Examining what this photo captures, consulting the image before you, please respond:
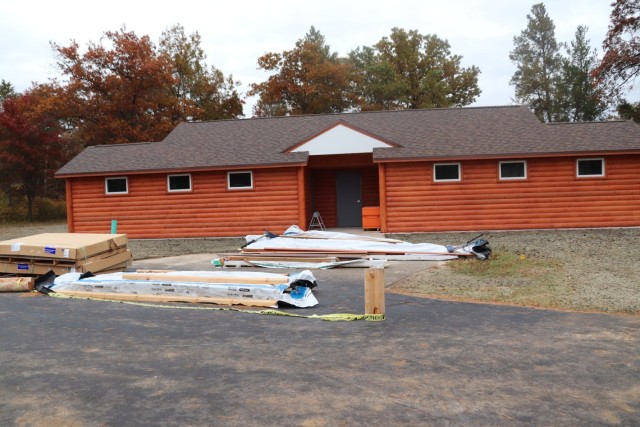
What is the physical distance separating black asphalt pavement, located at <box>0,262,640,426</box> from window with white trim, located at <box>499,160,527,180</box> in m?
11.4

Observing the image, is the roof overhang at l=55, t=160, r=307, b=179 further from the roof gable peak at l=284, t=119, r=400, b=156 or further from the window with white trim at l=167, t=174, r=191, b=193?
the roof gable peak at l=284, t=119, r=400, b=156

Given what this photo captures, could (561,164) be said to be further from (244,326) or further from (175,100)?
(175,100)

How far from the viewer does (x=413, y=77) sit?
42.2 meters

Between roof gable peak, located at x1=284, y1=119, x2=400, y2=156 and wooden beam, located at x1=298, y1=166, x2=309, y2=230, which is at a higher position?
roof gable peak, located at x1=284, y1=119, x2=400, y2=156

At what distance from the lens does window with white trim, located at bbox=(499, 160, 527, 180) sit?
17.3 m

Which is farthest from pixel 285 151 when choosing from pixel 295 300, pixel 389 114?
pixel 295 300

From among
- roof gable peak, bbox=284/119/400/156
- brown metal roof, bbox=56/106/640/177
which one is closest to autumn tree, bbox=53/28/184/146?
brown metal roof, bbox=56/106/640/177

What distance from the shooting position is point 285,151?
18.2m

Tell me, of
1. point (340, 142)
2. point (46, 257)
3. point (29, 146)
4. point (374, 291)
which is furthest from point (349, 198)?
point (29, 146)

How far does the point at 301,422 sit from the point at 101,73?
36.1 metres

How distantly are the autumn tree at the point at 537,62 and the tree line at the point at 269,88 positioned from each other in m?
0.09

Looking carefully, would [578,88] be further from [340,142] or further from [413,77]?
[340,142]

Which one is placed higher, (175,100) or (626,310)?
(175,100)

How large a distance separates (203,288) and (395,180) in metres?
10.8
